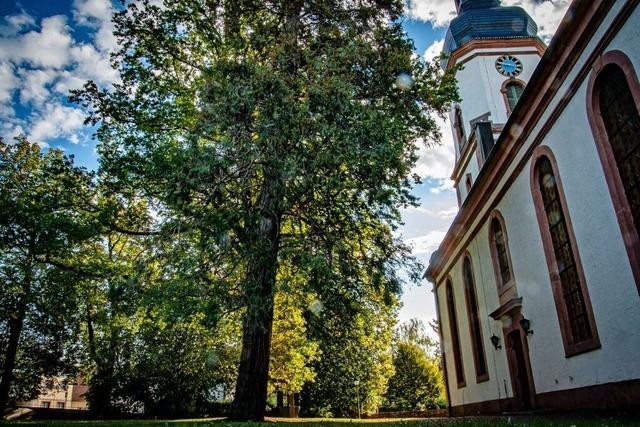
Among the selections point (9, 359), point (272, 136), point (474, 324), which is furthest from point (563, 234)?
point (9, 359)

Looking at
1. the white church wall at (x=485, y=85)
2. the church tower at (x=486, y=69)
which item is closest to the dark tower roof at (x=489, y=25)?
the church tower at (x=486, y=69)

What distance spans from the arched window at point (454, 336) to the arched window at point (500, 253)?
6.57 meters

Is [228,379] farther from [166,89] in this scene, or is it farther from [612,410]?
[612,410]

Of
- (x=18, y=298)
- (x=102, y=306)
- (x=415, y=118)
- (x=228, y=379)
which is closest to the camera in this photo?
(x=415, y=118)

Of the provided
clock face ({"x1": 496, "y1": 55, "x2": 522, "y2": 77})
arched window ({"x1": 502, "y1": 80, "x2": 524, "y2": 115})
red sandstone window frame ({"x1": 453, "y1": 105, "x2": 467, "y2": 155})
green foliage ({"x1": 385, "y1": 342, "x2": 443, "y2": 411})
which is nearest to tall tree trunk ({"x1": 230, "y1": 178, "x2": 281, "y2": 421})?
red sandstone window frame ({"x1": 453, "y1": 105, "x2": 467, "y2": 155})

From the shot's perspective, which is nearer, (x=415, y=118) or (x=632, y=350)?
(x=632, y=350)

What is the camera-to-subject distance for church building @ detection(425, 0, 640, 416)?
24.4 feet

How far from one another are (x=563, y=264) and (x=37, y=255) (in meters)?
18.4

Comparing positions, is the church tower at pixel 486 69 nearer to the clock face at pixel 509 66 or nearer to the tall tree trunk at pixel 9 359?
the clock face at pixel 509 66

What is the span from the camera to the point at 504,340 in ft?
44.4

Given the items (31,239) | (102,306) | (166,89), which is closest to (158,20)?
(166,89)

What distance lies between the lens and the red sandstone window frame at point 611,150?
7055 millimetres

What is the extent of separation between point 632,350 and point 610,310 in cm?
87

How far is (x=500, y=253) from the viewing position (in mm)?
14305
